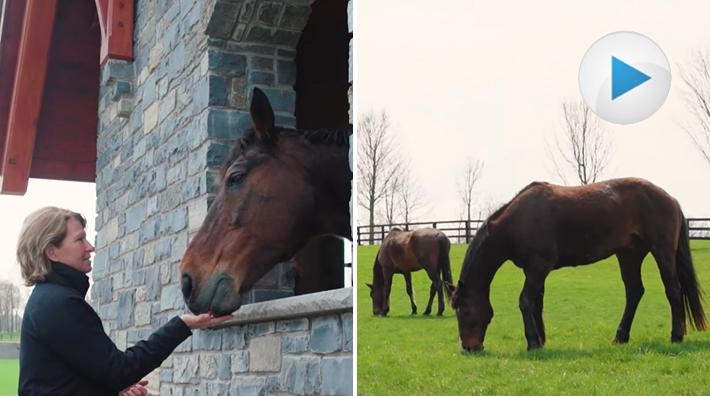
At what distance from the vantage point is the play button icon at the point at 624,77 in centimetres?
215

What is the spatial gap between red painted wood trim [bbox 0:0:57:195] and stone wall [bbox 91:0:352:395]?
145 centimetres

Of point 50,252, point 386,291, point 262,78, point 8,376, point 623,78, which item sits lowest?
point 8,376

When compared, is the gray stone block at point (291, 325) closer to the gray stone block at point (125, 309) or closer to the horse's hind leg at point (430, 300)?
the horse's hind leg at point (430, 300)

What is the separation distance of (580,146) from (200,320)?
4.27ft

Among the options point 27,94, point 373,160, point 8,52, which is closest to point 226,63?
point 373,160

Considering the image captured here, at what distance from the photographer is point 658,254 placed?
6.84 ft

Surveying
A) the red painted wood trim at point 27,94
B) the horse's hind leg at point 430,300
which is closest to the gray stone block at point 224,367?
the horse's hind leg at point 430,300

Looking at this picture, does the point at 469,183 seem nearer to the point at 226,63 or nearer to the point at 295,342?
the point at 295,342

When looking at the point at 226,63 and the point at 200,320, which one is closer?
the point at 200,320

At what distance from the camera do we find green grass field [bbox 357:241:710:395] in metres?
2.02

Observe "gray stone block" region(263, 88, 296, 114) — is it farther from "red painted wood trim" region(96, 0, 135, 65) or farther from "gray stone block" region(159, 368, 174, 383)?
"red painted wood trim" region(96, 0, 135, 65)

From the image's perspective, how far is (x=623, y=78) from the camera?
2225mm

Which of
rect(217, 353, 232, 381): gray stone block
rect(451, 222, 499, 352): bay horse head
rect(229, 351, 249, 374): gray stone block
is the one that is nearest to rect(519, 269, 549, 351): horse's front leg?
rect(451, 222, 499, 352): bay horse head

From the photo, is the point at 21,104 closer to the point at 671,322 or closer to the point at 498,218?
the point at 498,218
